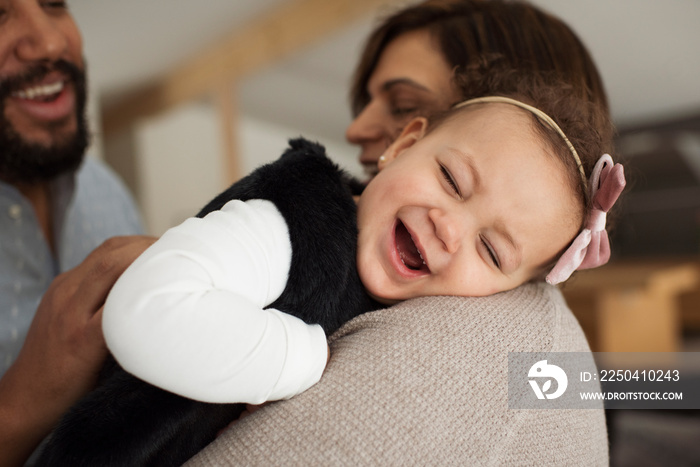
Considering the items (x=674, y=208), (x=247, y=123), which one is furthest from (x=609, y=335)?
(x=247, y=123)

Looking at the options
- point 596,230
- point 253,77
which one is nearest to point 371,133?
point 596,230

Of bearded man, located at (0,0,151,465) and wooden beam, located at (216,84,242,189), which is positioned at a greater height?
bearded man, located at (0,0,151,465)

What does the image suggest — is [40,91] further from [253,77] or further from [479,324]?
[253,77]

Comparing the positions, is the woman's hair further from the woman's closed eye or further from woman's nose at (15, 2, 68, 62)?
woman's nose at (15, 2, 68, 62)

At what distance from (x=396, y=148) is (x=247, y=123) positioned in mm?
7021

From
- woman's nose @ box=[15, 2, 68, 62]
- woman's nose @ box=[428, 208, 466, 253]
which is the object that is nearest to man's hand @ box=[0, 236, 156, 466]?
woman's nose @ box=[428, 208, 466, 253]

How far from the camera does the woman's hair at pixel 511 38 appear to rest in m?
1.27

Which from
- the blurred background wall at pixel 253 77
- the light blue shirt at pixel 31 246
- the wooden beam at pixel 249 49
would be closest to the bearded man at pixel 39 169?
the light blue shirt at pixel 31 246

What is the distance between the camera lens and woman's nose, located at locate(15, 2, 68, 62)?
1.46 m

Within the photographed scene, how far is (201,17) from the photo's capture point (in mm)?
4988

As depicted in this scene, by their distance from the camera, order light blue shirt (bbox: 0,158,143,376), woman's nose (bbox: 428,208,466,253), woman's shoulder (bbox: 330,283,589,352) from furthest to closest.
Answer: light blue shirt (bbox: 0,158,143,376) < woman's nose (bbox: 428,208,466,253) < woman's shoulder (bbox: 330,283,589,352)

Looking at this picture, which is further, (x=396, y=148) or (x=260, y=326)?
(x=396, y=148)

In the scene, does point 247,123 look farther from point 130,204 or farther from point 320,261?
point 320,261

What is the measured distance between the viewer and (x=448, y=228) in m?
0.92
